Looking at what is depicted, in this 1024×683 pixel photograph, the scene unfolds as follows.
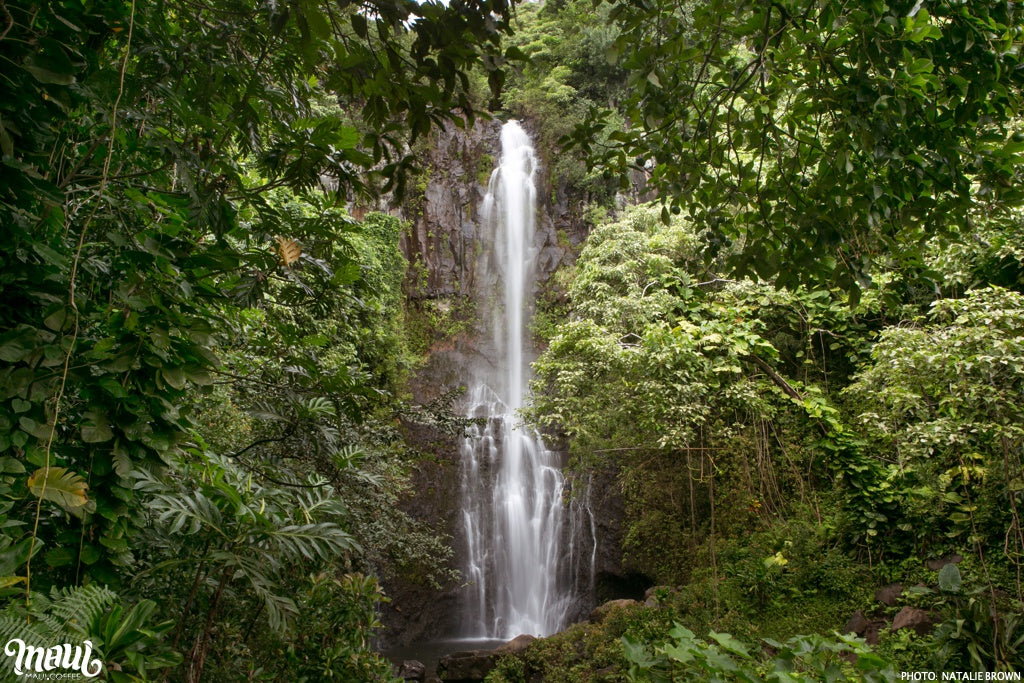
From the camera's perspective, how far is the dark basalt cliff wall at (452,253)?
10.7 m

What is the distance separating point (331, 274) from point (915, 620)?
5202 mm

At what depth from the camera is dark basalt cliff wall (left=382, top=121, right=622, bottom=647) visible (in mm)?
10719

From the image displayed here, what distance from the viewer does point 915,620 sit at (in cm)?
489

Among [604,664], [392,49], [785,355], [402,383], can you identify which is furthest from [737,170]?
[402,383]

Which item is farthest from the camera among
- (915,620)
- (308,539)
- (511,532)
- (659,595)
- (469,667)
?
(511,532)

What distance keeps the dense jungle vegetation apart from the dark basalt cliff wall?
16.4 ft

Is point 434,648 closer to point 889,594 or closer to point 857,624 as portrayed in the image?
point 857,624

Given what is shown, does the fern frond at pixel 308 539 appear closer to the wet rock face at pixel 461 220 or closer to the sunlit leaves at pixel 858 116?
the sunlit leaves at pixel 858 116

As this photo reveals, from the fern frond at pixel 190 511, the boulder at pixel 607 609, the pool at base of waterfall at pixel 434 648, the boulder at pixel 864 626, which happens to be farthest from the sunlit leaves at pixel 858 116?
the pool at base of waterfall at pixel 434 648

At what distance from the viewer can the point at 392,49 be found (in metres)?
1.90

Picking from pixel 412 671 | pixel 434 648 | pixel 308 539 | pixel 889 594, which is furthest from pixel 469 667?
pixel 308 539

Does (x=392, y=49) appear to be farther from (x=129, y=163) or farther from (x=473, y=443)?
(x=473, y=443)

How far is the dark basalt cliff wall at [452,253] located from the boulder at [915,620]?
6759 mm

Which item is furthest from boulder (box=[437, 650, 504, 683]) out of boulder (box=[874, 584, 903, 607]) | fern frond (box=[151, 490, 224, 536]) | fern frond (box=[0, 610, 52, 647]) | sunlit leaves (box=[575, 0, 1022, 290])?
fern frond (box=[0, 610, 52, 647])
